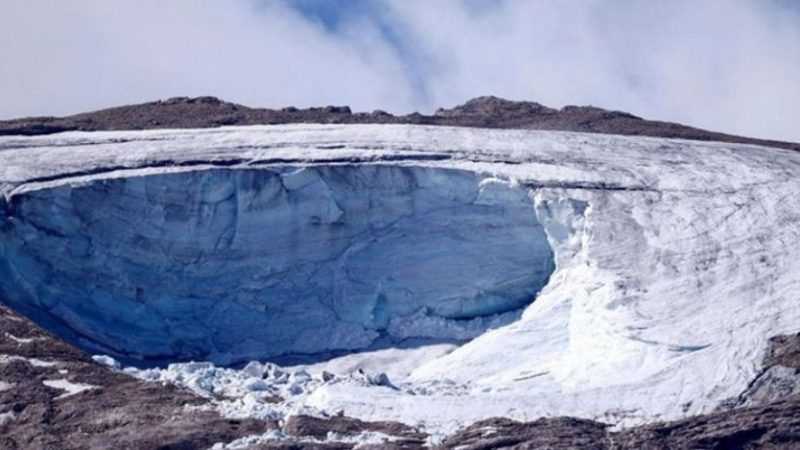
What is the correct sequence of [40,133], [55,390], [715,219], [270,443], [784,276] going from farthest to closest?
[40,133], [715,219], [784,276], [55,390], [270,443]

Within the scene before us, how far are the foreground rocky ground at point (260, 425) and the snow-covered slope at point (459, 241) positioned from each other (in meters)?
1.79

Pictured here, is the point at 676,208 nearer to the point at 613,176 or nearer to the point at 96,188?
the point at 613,176

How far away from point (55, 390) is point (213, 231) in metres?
9.57

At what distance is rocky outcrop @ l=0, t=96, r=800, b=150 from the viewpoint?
180 feet

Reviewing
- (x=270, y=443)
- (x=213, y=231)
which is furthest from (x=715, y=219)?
(x=270, y=443)

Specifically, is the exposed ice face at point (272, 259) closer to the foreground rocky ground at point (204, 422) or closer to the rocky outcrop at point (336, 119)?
the foreground rocky ground at point (204, 422)

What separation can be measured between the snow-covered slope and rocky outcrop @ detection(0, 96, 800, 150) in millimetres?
2224

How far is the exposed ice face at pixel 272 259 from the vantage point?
4703 cm

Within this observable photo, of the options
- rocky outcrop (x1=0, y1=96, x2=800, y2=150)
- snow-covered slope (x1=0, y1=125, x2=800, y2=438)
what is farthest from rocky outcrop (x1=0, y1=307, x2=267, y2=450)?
rocky outcrop (x1=0, y1=96, x2=800, y2=150)

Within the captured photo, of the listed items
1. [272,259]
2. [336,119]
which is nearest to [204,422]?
[272,259]

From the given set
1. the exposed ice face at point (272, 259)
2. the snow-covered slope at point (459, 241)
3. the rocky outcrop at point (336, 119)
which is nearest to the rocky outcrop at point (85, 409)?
the snow-covered slope at point (459, 241)

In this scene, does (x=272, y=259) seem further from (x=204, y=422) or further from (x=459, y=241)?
(x=204, y=422)

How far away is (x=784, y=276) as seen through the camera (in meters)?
43.9

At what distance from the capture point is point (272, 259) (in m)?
48.5
